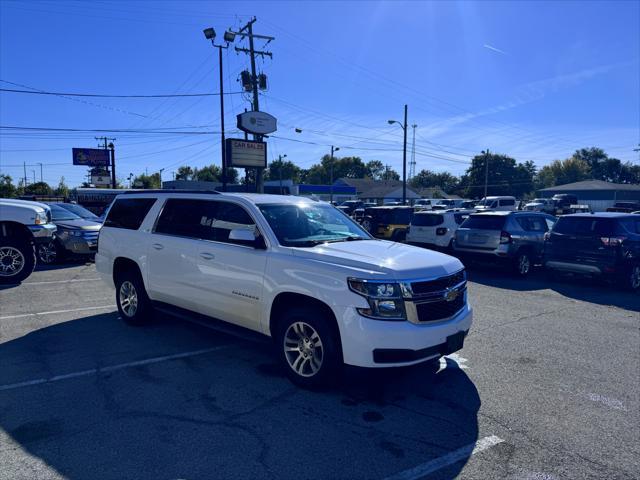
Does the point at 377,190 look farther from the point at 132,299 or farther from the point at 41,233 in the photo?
the point at 132,299

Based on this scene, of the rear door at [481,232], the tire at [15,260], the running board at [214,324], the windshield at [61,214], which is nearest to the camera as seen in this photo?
the running board at [214,324]

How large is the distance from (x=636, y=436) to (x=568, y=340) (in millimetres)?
2645

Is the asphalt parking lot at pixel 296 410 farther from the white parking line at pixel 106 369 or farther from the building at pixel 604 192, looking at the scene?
the building at pixel 604 192

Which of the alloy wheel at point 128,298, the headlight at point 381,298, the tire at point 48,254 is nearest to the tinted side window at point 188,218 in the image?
the alloy wheel at point 128,298

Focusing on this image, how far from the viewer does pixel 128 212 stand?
21.5ft

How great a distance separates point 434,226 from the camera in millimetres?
14102

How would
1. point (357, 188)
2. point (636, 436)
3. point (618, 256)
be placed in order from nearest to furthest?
1. point (636, 436)
2. point (618, 256)
3. point (357, 188)

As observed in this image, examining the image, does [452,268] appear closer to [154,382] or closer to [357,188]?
[154,382]

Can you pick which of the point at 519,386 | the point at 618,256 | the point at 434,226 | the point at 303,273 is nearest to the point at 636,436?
the point at 519,386

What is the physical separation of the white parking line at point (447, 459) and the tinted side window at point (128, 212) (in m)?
4.82

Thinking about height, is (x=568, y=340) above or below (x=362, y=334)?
below

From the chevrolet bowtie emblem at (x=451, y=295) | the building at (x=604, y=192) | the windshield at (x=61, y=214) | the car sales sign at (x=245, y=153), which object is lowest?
the chevrolet bowtie emblem at (x=451, y=295)

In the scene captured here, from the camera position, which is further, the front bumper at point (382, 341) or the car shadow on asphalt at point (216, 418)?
the front bumper at point (382, 341)

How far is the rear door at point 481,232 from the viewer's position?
11328 mm
